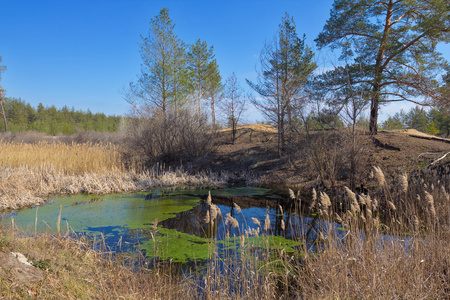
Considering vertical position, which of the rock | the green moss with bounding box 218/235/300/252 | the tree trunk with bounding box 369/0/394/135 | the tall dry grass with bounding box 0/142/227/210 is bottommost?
the green moss with bounding box 218/235/300/252

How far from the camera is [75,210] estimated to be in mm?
7633

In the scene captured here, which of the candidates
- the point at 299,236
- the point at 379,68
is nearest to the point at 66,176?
the point at 299,236

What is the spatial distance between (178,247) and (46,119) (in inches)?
2411

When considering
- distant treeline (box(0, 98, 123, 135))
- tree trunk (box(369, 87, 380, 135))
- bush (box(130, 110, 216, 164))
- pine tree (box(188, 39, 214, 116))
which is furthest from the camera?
distant treeline (box(0, 98, 123, 135))

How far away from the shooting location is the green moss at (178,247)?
4707 mm

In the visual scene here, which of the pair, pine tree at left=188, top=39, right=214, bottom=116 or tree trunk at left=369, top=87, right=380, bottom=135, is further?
pine tree at left=188, top=39, right=214, bottom=116

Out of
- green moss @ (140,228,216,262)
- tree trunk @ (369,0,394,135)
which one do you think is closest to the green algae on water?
green moss @ (140,228,216,262)

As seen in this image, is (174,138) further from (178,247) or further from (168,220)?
(178,247)

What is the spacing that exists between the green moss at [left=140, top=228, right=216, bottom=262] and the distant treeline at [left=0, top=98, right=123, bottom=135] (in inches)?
1409

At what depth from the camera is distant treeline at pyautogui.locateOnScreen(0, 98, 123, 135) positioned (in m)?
45.3

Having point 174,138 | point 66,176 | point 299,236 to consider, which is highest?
point 174,138

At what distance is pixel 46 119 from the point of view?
55.7m

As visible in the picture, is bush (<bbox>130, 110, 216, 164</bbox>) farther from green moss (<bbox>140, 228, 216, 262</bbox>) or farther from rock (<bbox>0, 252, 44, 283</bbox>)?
rock (<bbox>0, 252, 44, 283</bbox>)

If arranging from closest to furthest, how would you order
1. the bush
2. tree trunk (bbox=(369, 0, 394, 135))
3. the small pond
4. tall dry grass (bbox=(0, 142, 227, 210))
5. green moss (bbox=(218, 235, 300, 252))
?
green moss (bbox=(218, 235, 300, 252)) → the small pond → tall dry grass (bbox=(0, 142, 227, 210)) → tree trunk (bbox=(369, 0, 394, 135)) → the bush
